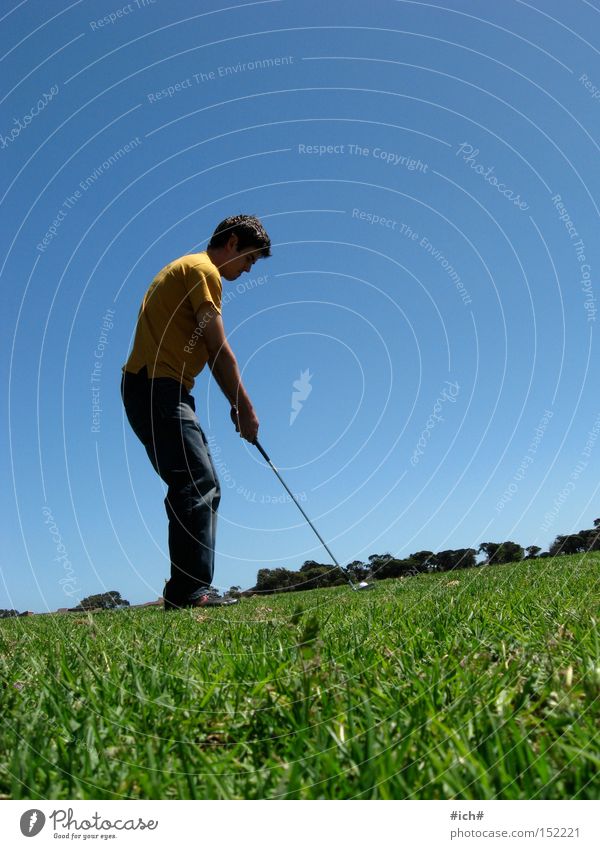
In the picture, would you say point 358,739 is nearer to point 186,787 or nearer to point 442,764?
point 442,764

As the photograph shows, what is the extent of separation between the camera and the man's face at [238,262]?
283 inches

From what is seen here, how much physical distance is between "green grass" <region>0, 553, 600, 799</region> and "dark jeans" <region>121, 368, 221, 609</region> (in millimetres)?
2989

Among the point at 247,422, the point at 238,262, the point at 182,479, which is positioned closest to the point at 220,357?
the point at 247,422

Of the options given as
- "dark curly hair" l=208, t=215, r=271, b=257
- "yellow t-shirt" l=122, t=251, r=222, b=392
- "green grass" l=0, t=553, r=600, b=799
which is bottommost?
"green grass" l=0, t=553, r=600, b=799

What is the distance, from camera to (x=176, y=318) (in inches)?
257

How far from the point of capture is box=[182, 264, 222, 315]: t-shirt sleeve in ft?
20.8

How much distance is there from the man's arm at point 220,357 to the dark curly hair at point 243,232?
125cm
